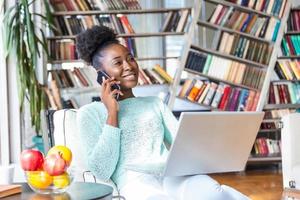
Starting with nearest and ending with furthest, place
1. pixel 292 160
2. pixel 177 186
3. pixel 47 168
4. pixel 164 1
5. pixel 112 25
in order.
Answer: pixel 47 168, pixel 177 186, pixel 292 160, pixel 112 25, pixel 164 1

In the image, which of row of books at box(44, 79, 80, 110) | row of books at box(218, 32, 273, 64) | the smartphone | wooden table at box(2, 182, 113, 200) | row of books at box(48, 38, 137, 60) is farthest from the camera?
row of books at box(218, 32, 273, 64)

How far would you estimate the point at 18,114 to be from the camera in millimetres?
4574

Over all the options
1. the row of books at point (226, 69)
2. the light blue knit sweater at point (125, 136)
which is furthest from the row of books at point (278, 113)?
the light blue knit sweater at point (125, 136)

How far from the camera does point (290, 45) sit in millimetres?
5621

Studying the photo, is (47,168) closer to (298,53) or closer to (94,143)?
(94,143)

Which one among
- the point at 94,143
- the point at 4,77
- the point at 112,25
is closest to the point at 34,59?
the point at 4,77

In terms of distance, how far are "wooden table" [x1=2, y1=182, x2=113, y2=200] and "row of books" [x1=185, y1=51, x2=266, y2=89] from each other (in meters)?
3.75

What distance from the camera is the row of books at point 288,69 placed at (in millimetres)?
5617

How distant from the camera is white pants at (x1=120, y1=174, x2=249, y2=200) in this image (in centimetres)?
193

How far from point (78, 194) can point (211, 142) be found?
49 centimetres

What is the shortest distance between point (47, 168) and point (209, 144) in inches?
21.9

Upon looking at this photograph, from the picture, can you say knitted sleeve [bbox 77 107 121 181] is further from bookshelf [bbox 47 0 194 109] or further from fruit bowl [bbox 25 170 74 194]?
bookshelf [bbox 47 0 194 109]

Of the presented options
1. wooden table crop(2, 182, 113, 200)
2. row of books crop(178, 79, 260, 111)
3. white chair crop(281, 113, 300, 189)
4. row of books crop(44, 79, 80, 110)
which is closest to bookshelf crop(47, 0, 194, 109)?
row of books crop(44, 79, 80, 110)

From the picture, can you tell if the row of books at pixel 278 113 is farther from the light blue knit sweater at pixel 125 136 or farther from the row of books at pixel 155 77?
the light blue knit sweater at pixel 125 136
